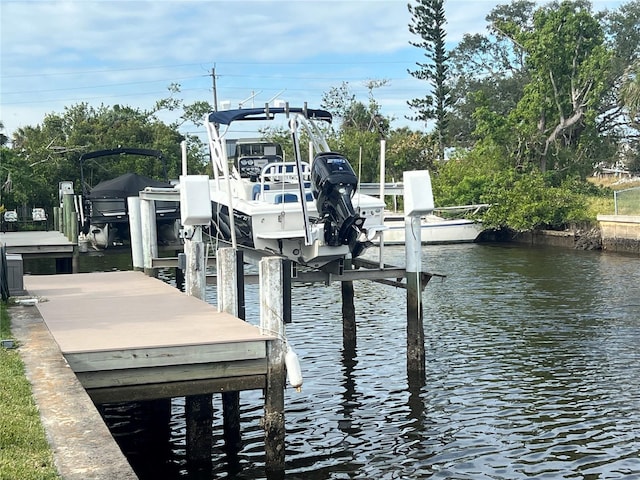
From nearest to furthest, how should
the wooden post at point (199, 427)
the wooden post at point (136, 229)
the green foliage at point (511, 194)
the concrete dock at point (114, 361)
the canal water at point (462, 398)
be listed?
the concrete dock at point (114, 361) → the wooden post at point (199, 427) → the canal water at point (462, 398) → the wooden post at point (136, 229) → the green foliage at point (511, 194)

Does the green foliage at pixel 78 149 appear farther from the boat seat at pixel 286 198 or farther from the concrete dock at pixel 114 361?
the concrete dock at pixel 114 361

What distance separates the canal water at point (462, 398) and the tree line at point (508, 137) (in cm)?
1984

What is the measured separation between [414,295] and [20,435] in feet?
26.6

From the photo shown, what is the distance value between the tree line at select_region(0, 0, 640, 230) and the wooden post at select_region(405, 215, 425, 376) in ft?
76.0

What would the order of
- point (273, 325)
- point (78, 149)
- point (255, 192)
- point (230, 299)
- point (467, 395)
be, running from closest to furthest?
point (273, 325) < point (230, 299) < point (467, 395) < point (255, 192) < point (78, 149)

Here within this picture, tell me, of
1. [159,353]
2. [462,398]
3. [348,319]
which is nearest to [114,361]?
[159,353]

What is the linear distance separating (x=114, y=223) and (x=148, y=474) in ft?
66.9

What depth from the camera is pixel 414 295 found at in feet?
43.4

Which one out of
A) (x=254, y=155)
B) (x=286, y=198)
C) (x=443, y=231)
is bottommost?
(x=443, y=231)

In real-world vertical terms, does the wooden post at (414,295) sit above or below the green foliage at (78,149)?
below

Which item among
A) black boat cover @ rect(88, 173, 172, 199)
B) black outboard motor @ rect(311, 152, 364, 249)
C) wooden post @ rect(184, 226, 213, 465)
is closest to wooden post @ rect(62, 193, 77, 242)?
black boat cover @ rect(88, 173, 172, 199)

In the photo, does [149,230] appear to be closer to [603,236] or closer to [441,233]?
[603,236]

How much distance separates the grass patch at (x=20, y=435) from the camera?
5258 millimetres

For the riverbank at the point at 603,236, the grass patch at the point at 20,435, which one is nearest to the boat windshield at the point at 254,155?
the grass patch at the point at 20,435
